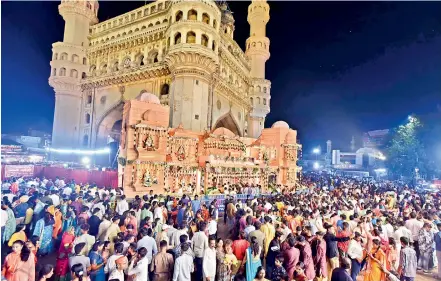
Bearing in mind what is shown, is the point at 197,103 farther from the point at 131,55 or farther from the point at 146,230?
the point at 146,230

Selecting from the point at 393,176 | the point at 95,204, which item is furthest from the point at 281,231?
the point at 393,176

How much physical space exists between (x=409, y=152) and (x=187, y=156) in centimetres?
2944

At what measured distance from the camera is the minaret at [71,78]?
29328mm

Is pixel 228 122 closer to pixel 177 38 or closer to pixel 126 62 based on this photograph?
pixel 177 38

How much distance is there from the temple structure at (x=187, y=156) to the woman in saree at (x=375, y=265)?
39.8ft

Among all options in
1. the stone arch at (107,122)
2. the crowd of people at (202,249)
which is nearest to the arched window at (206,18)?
the stone arch at (107,122)

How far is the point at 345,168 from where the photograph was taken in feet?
189

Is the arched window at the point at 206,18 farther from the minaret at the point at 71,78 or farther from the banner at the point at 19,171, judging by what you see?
the banner at the point at 19,171

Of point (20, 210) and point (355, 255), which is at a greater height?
point (20, 210)

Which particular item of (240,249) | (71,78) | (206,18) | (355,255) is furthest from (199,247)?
(71,78)

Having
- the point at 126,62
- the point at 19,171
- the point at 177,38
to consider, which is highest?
the point at 177,38

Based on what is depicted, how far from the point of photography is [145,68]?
2638 cm

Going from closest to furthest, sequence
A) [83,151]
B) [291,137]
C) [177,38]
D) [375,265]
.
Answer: [375,265], [177,38], [291,137], [83,151]

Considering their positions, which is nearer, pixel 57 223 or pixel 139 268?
pixel 139 268
